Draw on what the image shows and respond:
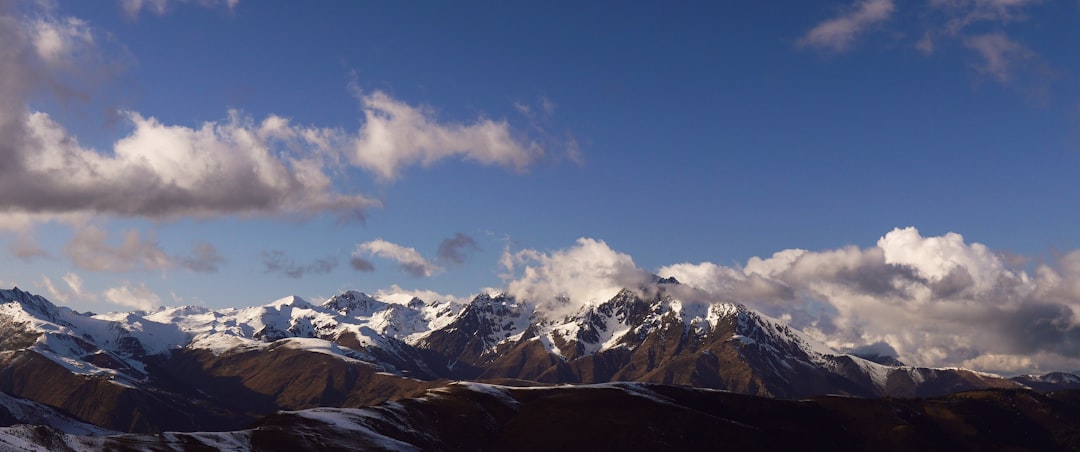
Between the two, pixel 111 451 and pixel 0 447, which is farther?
pixel 111 451

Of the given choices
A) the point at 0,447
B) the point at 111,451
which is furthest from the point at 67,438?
the point at 0,447

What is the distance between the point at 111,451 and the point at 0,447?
3373 cm

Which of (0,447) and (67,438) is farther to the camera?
(67,438)

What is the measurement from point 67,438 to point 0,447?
97.9 feet

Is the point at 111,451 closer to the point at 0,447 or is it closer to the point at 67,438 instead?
the point at 67,438

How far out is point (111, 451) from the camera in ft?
656

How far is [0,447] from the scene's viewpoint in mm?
168125

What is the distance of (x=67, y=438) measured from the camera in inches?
7766
